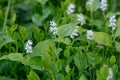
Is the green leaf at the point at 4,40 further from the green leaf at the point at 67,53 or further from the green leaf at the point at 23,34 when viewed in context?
the green leaf at the point at 67,53

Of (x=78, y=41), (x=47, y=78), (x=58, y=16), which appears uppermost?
(x=58, y=16)

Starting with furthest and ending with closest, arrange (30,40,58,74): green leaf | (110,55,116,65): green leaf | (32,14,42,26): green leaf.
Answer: (32,14,42,26): green leaf, (110,55,116,65): green leaf, (30,40,58,74): green leaf

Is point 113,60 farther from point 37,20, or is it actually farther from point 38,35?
point 37,20

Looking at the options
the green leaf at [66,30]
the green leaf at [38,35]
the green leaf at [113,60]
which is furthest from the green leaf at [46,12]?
the green leaf at [113,60]

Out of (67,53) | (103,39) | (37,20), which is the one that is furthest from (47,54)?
(37,20)

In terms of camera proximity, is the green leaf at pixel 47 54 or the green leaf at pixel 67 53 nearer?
the green leaf at pixel 47 54

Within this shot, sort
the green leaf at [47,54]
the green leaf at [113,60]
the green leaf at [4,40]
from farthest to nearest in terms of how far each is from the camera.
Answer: the green leaf at [4,40]
the green leaf at [113,60]
the green leaf at [47,54]

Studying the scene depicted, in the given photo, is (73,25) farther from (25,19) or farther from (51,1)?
(51,1)

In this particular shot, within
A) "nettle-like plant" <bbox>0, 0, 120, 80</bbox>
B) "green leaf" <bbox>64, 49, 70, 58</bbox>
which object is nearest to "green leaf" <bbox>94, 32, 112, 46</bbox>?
"nettle-like plant" <bbox>0, 0, 120, 80</bbox>

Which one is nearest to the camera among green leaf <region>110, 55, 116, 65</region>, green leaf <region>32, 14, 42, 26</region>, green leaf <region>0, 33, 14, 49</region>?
green leaf <region>110, 55, 116, 65</region>

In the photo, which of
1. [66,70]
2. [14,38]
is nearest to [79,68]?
[66,70]

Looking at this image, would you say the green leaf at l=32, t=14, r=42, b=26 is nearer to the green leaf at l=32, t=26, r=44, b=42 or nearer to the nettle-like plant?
the nettle-like plant
